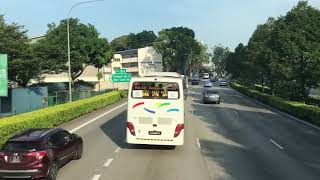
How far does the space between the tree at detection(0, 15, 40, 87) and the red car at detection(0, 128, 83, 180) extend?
24.9m

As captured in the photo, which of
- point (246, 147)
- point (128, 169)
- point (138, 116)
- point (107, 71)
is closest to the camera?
point (128, 169)

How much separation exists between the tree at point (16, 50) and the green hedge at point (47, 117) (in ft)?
19.9

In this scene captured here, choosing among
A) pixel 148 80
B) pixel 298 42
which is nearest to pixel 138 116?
pixel 148 80

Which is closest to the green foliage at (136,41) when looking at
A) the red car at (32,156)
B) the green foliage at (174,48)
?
the green foliage at (174,48)

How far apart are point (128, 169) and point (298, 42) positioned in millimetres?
33197

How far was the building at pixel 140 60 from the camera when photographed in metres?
135

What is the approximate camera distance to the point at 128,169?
51.4ft

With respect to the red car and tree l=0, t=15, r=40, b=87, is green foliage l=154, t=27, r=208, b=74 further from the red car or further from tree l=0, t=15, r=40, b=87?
the red car

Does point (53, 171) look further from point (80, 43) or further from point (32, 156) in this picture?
point (80, 43)

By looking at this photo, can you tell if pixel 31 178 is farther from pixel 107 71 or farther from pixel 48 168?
pixel 107 71

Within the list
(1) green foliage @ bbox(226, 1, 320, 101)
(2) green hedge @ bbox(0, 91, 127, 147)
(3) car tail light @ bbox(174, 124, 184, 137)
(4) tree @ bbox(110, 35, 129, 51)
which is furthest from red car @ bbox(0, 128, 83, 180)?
(4) tree @ bbox(110, 35, 129, 51)

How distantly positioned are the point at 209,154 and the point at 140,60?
122m

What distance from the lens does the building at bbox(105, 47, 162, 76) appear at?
135462 millimetres

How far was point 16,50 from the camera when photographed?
38688 millimetres
